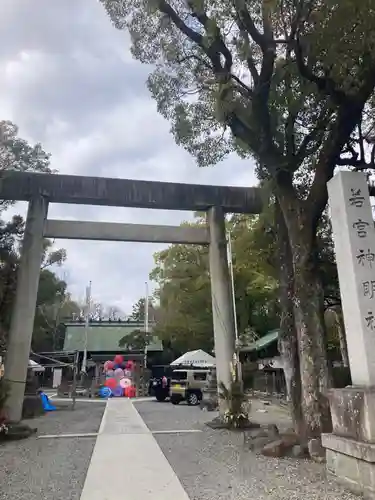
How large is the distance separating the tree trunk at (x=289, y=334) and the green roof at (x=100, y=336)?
21.3 meters

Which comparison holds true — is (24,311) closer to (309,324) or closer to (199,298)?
(309,324)

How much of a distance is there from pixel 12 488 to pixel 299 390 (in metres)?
4.33

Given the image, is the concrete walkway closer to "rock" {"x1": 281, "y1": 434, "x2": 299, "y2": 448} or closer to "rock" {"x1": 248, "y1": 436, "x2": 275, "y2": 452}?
"rock" {"x1": 248, "y1": 436, "x2": 275, "y2": 452}

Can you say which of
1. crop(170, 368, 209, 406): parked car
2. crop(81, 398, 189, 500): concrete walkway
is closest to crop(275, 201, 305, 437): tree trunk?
crop(81, 398, 189, 500): concrete walkway

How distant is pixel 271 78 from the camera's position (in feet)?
22.8

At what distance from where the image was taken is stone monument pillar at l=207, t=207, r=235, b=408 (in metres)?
9.93

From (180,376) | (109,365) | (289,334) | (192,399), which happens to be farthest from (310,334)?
(109,365)

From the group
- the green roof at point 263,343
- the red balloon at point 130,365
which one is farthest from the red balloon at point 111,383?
the green roof at point 263,343

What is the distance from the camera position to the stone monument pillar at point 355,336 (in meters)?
4.17

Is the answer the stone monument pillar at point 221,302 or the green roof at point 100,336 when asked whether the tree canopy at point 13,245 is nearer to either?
the stone monument pillar at point 221,302

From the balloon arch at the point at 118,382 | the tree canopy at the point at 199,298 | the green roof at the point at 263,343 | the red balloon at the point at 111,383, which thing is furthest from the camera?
the red balloon at the point at 111,383

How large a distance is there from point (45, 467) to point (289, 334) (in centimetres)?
411

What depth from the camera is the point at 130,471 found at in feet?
17.2

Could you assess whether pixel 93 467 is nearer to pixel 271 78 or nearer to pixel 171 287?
pixel 271 78
